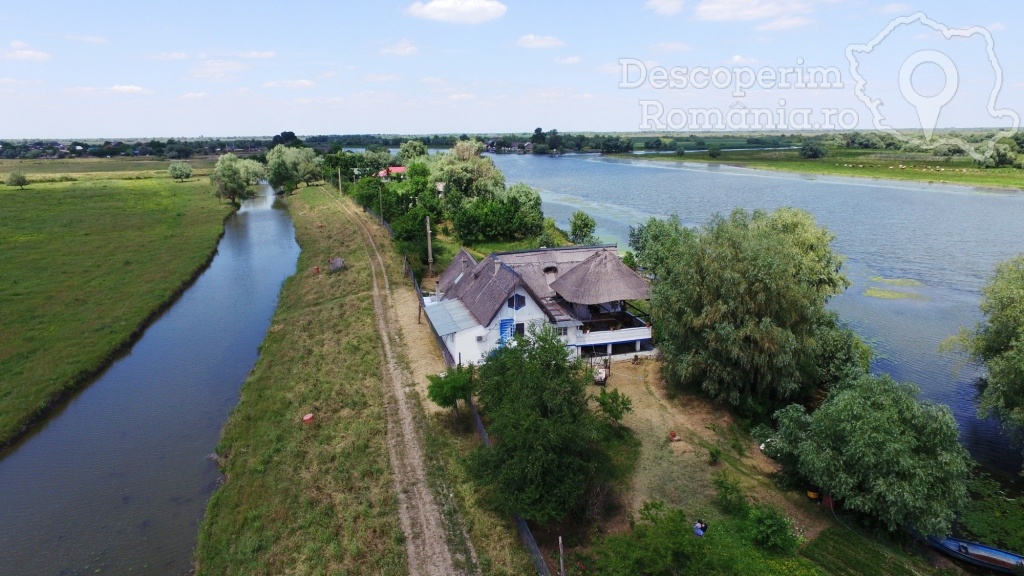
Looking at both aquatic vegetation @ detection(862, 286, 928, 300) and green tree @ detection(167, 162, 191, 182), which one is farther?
green tree @ detection(167, 162, 191, 182)

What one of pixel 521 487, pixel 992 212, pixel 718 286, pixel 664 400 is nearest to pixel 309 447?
pixel 521 487

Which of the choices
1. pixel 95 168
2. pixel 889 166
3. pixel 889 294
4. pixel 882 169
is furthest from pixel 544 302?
pixel 95 168

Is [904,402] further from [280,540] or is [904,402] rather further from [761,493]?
[280,540]

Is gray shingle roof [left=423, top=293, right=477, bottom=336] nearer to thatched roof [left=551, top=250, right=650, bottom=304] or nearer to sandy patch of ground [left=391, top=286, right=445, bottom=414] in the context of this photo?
sandy patch of ground [left=391, top=286, right=445, bottom=414]

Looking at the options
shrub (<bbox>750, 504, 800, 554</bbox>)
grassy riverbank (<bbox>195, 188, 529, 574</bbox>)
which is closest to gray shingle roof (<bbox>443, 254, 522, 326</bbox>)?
grassy riverbank (<bbox>195, 188, 529, 574</bbox>)

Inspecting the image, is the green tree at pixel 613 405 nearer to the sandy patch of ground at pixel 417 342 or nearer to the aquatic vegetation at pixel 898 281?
the sandy patch of ground at pixel 417 342

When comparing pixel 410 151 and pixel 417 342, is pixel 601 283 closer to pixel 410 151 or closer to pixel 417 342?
pixel 417 342
